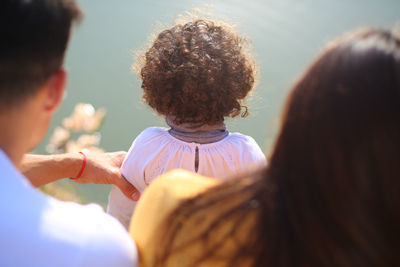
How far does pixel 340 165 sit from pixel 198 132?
584 mm

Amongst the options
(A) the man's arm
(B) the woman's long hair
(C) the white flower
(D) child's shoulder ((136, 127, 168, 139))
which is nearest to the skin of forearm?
(A) the man's arm

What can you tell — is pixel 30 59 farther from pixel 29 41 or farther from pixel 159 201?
pixel 159 201

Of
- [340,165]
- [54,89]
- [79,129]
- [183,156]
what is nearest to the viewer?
[340,165]

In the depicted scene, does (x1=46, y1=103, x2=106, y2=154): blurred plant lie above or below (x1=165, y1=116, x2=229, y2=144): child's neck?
below

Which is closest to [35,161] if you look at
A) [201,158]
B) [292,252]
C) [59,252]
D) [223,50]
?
[201,158]

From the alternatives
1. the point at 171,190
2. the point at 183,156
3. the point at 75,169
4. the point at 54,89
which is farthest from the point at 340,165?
the point at 75,169

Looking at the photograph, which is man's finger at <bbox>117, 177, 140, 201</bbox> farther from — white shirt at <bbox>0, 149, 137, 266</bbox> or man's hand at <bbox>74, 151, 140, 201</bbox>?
white shirt at <bbox>0, 149, 137, 266</bbox>

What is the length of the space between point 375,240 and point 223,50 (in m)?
0.68

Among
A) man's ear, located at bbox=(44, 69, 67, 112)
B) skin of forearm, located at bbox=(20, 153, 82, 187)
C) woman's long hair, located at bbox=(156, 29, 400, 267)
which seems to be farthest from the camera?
skin of forearm, located at bbox=(20, 153, 82, 187)

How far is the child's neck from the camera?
3.13 feet

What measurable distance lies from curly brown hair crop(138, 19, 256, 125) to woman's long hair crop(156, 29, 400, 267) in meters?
0.53

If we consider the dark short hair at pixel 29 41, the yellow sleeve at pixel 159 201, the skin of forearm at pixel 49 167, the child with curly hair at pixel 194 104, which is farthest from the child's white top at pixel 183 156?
the dark short hair at pixel 29 41

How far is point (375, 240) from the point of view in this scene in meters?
0.42

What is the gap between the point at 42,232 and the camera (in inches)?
16.8
